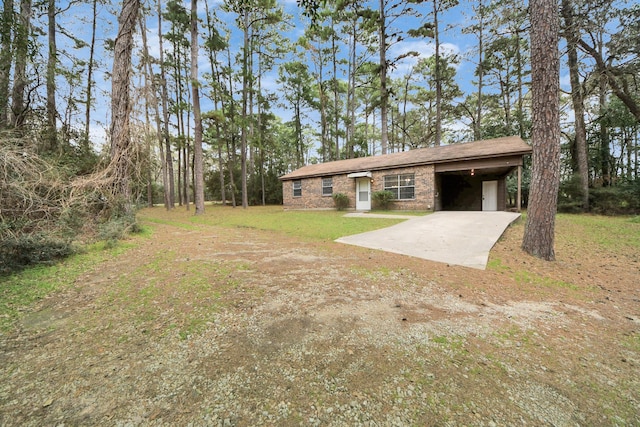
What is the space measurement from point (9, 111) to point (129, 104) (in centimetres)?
294

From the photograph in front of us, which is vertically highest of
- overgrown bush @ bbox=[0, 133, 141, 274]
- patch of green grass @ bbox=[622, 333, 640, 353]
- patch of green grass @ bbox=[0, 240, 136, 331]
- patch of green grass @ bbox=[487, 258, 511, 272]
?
overgrown bush @ bbox=[0, 133, 141, 274]

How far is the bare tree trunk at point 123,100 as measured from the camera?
6758mm

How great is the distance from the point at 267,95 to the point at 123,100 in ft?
56.8

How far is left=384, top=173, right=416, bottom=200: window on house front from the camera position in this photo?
44.2 ft

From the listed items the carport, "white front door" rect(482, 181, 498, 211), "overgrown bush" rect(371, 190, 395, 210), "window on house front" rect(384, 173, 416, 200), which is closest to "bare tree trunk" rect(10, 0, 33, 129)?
"overgrown bush" rect(371, 190, 395, 210)

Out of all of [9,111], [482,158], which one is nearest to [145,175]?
[9,111]

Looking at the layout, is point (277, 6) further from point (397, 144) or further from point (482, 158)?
point (397, 144)

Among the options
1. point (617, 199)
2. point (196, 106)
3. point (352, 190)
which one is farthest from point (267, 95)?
point (617, 199)

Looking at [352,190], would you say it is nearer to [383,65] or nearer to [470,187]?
[470,187]

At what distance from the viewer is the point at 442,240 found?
20.8ft

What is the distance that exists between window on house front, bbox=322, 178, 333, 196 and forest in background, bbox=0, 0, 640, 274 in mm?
4773

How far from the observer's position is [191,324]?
95.2 inches

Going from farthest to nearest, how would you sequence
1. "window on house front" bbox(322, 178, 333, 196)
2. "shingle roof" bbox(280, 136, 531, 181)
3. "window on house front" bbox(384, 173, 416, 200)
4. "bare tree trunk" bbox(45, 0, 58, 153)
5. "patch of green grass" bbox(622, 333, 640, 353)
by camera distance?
"window on house front" bbox(322, 178, 333, 196) → "window on house front" bbox(384, 173, 416, 200) → "shingle roof" bbox(280, 136, 531, 181) → "bare tree trunk" bbox(45, 0, 58, 153) → "patch of green grass" bbox(622, 333, 640, 353)

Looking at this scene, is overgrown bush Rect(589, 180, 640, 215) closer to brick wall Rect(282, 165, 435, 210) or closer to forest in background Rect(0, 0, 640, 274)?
forest in background Rect(0, 0, 640, 274)
